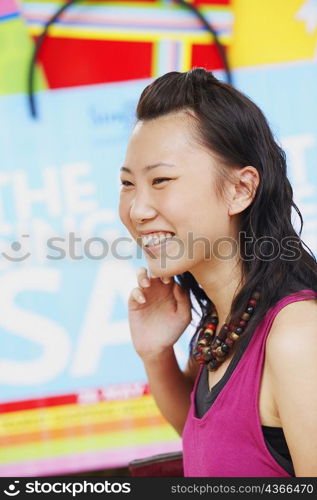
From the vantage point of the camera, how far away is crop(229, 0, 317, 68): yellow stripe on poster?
202 centimetres

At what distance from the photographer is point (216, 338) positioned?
117 centimetres

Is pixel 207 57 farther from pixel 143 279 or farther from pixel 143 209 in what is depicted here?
pixel 143 209

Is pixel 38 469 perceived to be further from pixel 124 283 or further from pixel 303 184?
pixel 303 184

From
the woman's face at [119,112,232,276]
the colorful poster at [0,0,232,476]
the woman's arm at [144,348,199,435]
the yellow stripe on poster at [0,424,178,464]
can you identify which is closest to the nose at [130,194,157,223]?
the woman's face at [119,112,232,276]

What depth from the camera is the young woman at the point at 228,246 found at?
3.35ft

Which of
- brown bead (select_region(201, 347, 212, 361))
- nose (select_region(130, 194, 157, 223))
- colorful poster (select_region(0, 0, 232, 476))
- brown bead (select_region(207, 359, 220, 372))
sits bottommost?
brown bead (select_region(207, 359, 220, 372))

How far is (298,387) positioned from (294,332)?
81 millimetres

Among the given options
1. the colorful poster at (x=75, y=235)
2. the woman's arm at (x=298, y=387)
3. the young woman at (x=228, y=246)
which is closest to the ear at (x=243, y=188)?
the young woman at (x=228, y=246)

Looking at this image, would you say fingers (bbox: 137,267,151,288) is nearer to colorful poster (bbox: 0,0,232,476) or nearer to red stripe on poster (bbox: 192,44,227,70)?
colorful poster (bbox: 0,0,232,476)

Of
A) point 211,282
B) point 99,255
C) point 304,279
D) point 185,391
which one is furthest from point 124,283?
point 304,279

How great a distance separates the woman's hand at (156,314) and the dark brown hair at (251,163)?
247 mm

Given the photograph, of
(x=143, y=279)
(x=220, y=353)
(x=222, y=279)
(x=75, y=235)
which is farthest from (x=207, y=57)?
(x=220, y=353)

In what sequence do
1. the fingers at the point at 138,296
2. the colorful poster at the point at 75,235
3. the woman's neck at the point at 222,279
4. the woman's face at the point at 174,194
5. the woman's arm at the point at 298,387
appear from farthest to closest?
the colorful poster at the point at 75,235, the fingers at the point at 138,296, the woman's neck at the point at 222,279, the woman's face at the point at 174,194, the woman's arm at the point at 298,387

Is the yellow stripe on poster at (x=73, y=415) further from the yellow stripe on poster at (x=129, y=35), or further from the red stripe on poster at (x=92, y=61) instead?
the yellow stripe on poster at (x=129, y=35)
